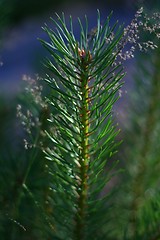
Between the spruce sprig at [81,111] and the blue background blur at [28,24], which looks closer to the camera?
the spruce sprig at [81,111]

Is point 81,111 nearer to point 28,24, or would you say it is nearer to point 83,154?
point 83,154

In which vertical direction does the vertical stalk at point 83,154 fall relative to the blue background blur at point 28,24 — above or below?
below

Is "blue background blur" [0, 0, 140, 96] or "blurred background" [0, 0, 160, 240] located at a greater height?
"blue background blur" [0, 0, 140, 96]

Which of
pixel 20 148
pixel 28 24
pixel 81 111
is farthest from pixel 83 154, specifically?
pixel 28 24

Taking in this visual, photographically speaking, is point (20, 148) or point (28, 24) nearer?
point (20, 148)

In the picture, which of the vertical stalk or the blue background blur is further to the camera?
Result: the blue background blur

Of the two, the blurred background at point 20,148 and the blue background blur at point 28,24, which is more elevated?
the blue background blur at point 28,24

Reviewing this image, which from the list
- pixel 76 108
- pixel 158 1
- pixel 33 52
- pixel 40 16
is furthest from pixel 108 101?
pixel 40 16
